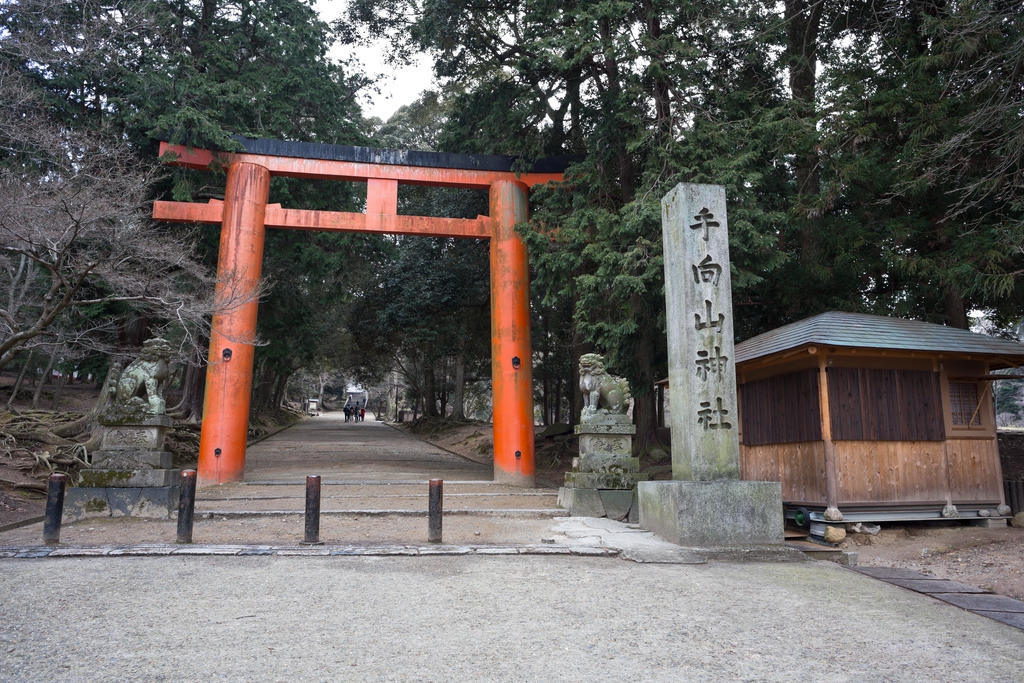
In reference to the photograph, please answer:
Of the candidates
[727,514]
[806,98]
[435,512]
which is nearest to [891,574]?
[727,514]

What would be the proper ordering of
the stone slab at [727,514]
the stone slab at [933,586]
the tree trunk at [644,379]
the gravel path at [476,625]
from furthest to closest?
the tree trunk at [644,379], the stone slab at [727,514], the stone slab at [933,586], the gravel path at [476,625]

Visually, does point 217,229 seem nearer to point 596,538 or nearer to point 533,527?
point 533,527

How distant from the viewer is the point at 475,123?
1590 cm

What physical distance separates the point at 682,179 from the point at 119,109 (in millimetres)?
11870

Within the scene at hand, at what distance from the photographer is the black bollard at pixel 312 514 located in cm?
698

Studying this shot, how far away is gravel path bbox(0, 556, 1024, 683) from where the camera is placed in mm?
3457

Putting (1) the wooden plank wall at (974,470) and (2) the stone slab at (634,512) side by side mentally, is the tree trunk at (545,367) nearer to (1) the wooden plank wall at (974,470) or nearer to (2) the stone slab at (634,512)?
(2) the stone slab at (634,512)

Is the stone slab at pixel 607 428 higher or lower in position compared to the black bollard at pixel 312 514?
higher

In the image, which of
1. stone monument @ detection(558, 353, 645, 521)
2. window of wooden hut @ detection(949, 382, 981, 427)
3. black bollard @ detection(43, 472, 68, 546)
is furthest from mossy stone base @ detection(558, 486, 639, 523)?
black bollard @ detection(43, 472, 68, 546)

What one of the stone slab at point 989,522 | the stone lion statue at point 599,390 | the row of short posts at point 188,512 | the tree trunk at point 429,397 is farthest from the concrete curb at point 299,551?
the tree trunk at point 429,397

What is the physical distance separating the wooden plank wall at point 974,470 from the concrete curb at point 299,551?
21.5 ft

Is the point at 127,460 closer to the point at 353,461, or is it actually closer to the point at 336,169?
the point at 336,169

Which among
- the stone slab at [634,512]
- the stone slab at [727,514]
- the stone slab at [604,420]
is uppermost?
the stone slab at [604,420]

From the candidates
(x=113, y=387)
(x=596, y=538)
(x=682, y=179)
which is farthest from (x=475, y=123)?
(x=596, y=538)
